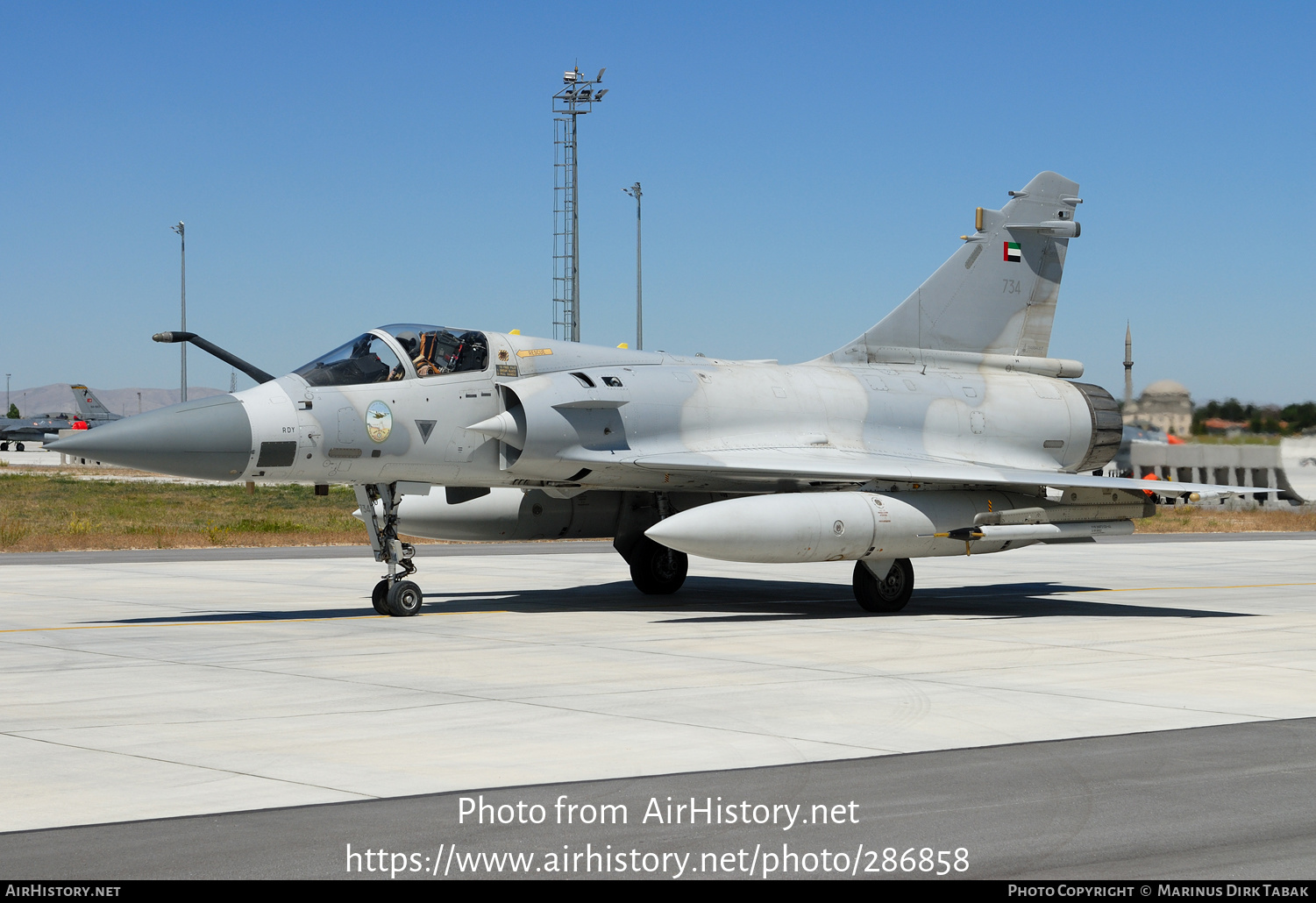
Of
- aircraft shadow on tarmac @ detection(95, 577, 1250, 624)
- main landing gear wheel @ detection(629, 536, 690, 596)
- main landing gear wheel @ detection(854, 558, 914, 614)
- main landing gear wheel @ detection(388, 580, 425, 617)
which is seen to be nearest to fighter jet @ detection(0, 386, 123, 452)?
aircraft shadow on tarmac @ detection(95, 577, 1250, 624)

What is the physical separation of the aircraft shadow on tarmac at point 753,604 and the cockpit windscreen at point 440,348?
2.67 m

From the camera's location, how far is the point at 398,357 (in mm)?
13531

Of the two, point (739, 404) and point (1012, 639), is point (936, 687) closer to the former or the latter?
point (1012, 639)

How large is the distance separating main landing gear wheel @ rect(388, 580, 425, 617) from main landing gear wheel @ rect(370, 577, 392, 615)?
72mm

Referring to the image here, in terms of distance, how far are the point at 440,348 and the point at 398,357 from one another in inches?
19.2

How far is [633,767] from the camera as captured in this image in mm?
6547

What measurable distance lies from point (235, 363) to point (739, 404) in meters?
5.55

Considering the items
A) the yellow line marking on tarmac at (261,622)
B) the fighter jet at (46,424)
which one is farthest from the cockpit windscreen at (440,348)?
the fighter jet at (46,424)

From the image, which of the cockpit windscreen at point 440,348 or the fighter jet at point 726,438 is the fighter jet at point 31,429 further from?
the cockpit windscreen at point 440,348

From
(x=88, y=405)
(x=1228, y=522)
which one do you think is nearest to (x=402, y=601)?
(x=1228, y=522)

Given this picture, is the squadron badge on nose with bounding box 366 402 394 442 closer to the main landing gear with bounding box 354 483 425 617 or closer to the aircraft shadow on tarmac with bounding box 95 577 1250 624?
the main landing gear with bounding box 354 483 425 617

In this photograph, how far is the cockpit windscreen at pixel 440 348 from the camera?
13664mm

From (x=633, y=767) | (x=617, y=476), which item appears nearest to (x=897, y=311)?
(x=617, y=476)

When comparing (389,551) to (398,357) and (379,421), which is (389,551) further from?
(398,357)
